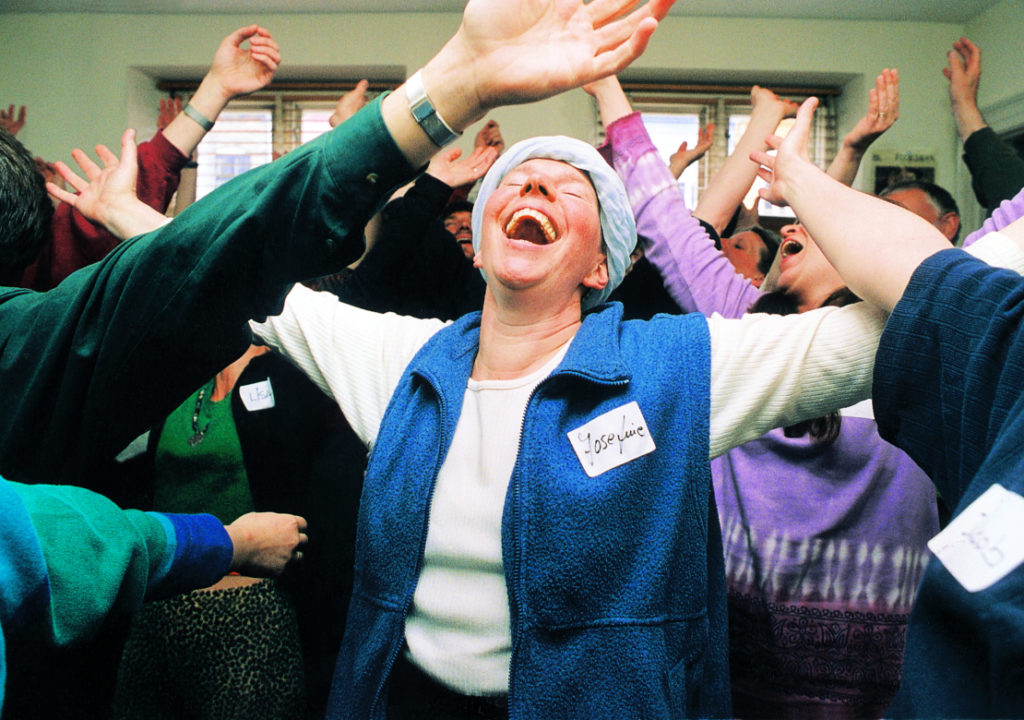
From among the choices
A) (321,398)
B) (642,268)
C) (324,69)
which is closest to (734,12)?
(324,69)

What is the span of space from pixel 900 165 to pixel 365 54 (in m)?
3.33

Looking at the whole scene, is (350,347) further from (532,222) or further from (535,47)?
(535,47)

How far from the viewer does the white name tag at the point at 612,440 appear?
0.99 metres

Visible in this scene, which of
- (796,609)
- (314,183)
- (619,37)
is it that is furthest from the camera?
(796,609)

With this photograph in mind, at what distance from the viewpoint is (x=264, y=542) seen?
1.08 metres

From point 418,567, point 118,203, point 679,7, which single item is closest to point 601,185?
point 418,567

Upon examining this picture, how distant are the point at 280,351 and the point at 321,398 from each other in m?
0.53

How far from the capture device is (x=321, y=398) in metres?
1.86

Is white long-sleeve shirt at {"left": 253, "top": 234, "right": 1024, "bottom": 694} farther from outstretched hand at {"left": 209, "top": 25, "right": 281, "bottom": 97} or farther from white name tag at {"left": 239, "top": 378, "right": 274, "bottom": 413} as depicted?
outstretched hand at {"left": 209, "top": 25, "right": 281, "bottom": 97}

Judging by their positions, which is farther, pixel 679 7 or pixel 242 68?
pixel 679 7

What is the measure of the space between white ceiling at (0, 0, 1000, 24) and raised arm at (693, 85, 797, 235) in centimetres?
245

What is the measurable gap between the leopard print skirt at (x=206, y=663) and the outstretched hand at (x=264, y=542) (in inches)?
19.6

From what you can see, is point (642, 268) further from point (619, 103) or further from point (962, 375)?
point (962, 375)

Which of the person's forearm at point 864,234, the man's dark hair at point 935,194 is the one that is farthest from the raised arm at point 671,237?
the man's dark hair at point 935,194
